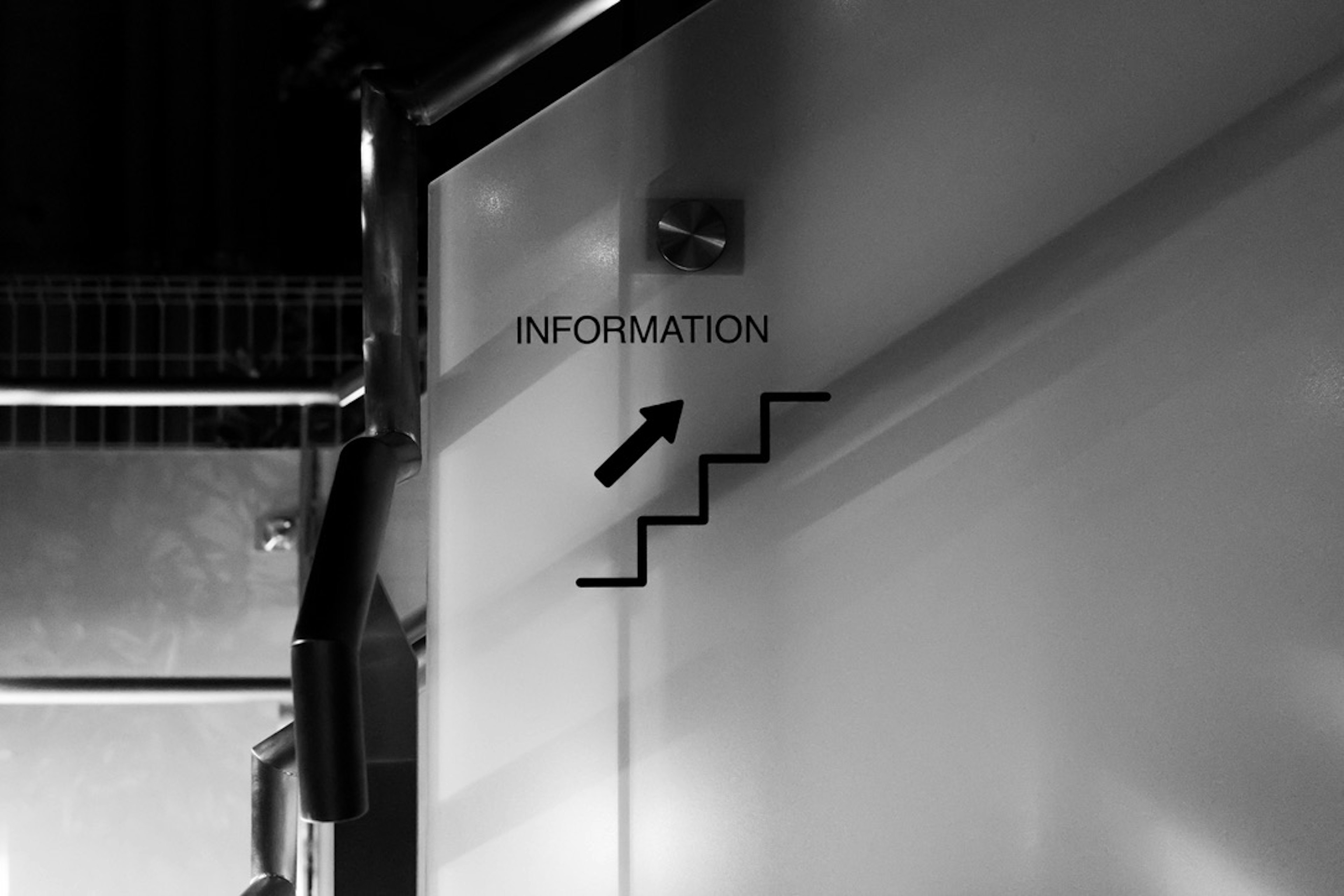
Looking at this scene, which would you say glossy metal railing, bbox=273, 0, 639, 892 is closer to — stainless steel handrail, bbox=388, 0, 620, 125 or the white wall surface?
stainless steel handrail, bbox=388, 0, 620, 125

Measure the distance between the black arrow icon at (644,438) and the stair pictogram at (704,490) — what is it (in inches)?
2.1

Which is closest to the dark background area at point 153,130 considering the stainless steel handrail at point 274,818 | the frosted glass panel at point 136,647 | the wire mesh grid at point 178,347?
the wire mesh grid at point 178,347

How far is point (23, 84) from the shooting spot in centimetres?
562

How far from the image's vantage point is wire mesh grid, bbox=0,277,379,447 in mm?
4840

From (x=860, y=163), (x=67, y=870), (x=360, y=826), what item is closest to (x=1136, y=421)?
(x=860, y=163)

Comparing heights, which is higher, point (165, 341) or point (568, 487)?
point (165, 341)

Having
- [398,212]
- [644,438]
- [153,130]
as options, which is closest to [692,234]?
[644,438]

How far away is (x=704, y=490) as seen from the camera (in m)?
1.56

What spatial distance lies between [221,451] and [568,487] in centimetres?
128

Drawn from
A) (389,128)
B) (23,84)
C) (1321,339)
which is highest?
(23,84)

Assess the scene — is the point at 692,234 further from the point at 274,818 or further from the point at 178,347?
the point at 178,347

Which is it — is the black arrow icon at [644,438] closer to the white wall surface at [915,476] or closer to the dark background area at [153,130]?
the white wall surface at [915,476]

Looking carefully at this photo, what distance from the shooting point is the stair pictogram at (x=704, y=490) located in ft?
5.10

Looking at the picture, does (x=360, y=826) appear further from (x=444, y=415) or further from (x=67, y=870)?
(x=67, y=870)
